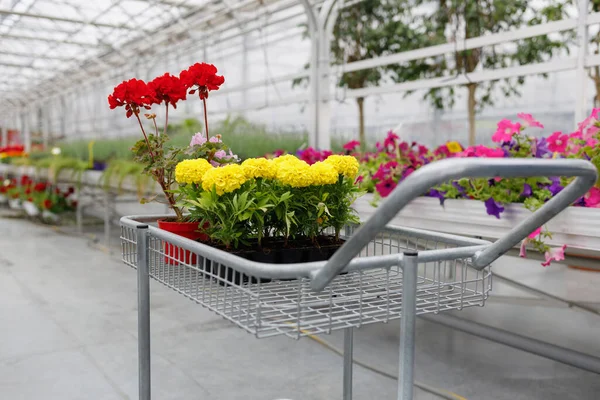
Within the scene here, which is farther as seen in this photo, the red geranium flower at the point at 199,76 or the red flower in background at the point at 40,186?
the red flower in background at the point at 40,186

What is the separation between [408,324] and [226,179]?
0.45 meters

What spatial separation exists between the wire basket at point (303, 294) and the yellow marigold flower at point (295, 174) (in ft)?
0.63

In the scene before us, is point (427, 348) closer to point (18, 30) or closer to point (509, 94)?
point (509, 94)

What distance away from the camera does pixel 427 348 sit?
2.57 m

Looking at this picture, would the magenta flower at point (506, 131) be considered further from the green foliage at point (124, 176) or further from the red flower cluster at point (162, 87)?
the green foliage at point (124, 176)

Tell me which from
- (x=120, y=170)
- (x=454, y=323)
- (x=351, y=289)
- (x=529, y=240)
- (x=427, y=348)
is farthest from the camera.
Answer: (x=120, y=170)

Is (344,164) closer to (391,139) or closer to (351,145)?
(391,139)

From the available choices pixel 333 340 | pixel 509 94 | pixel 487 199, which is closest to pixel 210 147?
pixel 487 199

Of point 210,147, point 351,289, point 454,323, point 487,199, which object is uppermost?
point 210,147

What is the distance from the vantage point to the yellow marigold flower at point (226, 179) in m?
1.09

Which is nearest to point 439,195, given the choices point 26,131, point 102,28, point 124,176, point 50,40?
point 124,176

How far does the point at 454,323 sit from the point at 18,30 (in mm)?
9428

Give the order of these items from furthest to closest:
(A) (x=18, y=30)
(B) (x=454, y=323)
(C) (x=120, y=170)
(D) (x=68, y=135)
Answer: (D) (x=68, y=135)
(A) (x=18, y=30)
(C) (x=120, y=170)
(B) (x=454, y=323)

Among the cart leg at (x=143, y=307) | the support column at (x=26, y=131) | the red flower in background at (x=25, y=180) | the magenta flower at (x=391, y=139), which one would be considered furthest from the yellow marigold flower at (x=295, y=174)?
the support column at (x=26, y=131)
